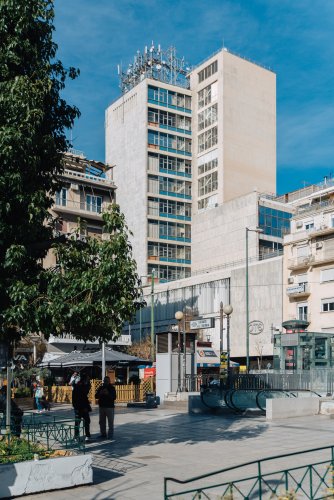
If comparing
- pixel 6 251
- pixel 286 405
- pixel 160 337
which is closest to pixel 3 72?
pixel 6 251

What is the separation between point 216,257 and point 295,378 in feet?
169

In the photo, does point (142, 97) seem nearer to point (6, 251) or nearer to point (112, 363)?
point (112, 363)

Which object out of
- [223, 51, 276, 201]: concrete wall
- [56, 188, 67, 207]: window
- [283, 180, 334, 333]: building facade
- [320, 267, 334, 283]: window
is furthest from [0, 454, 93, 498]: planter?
[223, 51, 276, 201]: concrete wall

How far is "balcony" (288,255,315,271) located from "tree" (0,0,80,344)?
4323 centimetres

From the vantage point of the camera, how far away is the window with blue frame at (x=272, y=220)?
71562 mm

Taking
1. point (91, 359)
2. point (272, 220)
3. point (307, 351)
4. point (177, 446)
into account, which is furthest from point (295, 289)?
point (177, 446)

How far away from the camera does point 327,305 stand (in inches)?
2132

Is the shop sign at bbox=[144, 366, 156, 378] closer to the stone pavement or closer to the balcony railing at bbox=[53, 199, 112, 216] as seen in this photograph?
the stone pavement

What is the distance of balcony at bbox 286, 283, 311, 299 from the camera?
55.8m

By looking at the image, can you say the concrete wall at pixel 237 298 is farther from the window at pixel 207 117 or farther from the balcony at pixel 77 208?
the window at pixel 207 117

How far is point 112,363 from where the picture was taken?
1451 inches

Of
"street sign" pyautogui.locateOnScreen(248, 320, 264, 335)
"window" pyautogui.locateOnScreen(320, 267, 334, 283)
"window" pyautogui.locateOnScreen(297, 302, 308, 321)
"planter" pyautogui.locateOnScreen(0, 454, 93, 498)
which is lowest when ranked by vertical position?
"planter" pyautogui.locateOnScreen(0, 454, 93, 498)

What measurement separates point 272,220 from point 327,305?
20.0 m

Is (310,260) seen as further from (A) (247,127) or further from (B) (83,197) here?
(A) (247,127)
